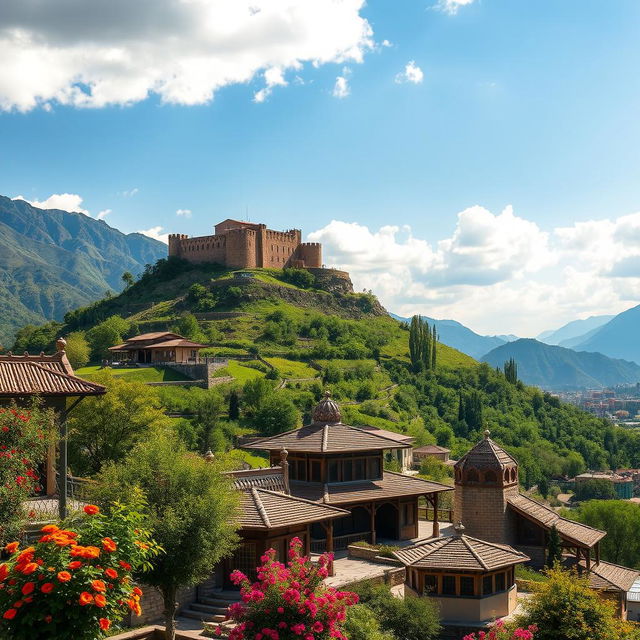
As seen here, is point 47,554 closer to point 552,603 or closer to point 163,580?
point 163,580

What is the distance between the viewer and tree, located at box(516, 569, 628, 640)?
1752cm

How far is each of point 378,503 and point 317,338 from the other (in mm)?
74859

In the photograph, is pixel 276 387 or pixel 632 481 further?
pixel 632 481

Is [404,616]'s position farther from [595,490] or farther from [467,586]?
[595,490]

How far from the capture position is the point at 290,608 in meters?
13.3

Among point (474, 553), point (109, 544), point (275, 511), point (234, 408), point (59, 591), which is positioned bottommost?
point (474, 553)

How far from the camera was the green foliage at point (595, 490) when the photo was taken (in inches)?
3669

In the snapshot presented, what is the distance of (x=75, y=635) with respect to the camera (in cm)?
965

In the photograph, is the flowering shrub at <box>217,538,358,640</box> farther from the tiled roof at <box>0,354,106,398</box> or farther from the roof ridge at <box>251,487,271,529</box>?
the roof ridge at <box>251,487,271,529</box>

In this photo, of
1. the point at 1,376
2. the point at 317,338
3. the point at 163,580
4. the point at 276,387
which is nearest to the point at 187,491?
the point at 163,580

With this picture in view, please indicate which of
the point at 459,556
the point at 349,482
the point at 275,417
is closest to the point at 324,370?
the point at 275,417

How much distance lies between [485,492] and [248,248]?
9172 centimetres

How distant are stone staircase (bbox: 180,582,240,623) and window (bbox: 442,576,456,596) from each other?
21.7 feet

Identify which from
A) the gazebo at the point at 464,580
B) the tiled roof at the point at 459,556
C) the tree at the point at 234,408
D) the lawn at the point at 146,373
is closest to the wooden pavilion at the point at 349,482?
the tiled roof at the point at 459,556
